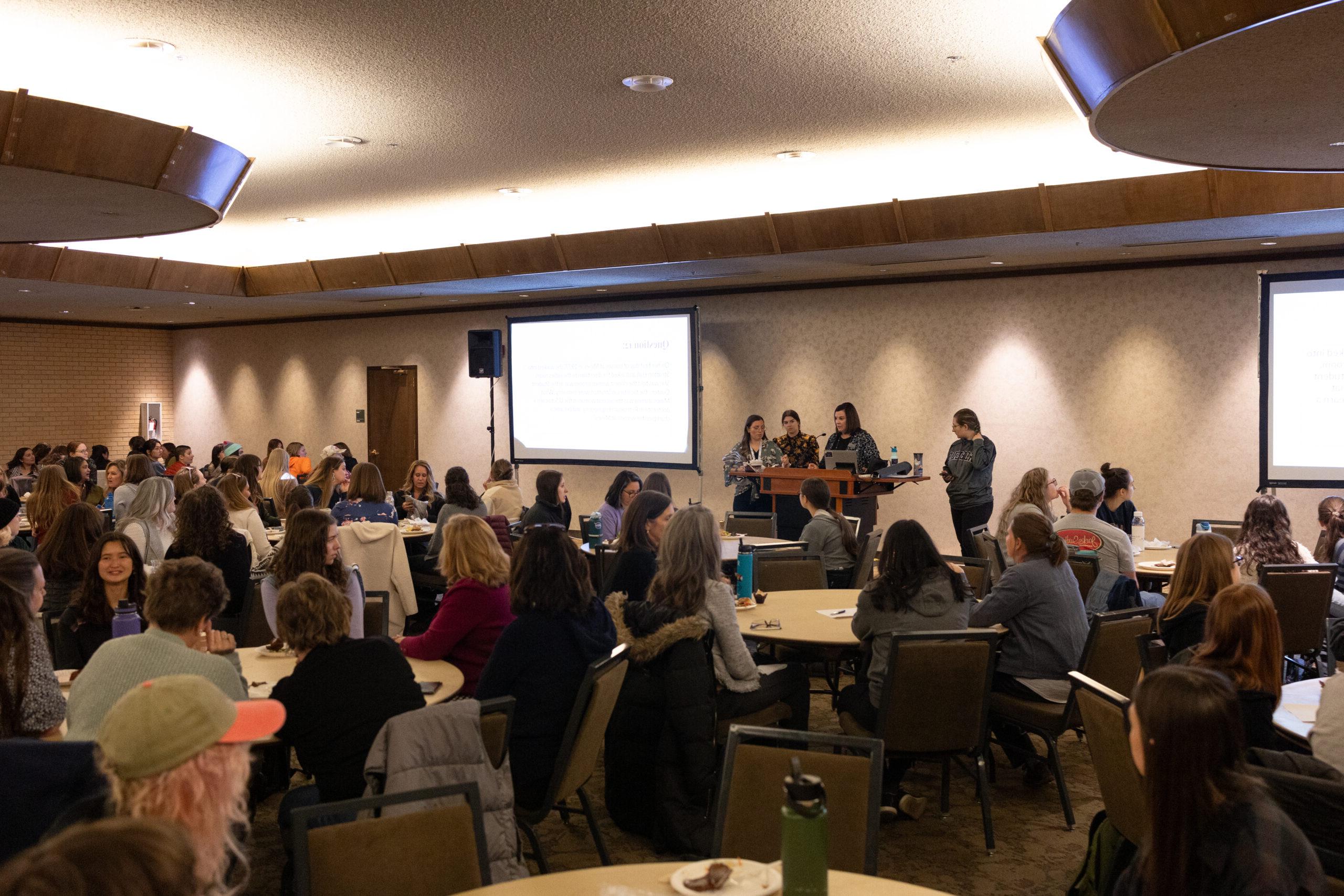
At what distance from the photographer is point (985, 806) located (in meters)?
4.09

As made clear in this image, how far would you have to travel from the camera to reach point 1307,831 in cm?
237

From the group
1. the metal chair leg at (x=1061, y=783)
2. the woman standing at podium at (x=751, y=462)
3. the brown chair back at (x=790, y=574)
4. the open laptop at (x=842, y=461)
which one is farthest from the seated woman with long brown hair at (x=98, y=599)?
the woman standing at podium at (x=751, y=462)

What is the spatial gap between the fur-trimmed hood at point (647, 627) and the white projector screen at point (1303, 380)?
272 inches

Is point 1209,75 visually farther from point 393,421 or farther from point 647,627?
point 393,421

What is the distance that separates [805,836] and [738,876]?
0.44 m

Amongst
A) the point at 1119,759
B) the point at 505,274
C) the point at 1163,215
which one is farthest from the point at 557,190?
the point at 1119,759

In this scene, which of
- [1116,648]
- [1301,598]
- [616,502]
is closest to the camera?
[1116,648]

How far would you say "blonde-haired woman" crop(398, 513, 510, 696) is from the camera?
4152 millimetres

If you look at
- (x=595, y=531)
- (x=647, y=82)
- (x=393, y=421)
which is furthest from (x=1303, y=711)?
(x=393, y=421)

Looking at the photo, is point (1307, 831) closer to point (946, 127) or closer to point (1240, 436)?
point (946, 127)

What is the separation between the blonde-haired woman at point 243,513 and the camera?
21.8ft

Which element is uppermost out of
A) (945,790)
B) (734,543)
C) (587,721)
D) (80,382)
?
(80,382)

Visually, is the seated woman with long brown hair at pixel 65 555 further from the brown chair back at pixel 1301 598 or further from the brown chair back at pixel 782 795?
the brown chair back at pixel 1301 598

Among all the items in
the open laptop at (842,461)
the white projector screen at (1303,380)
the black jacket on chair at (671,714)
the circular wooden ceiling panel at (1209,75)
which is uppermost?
the circular wooden ceiling panel at (1209,75)
